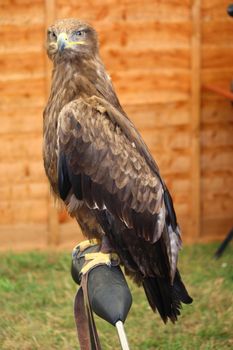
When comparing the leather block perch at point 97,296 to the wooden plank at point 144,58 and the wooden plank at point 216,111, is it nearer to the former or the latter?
the wooden plank at point 144,58

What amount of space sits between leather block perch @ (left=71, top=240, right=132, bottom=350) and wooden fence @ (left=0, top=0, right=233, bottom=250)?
3600mm

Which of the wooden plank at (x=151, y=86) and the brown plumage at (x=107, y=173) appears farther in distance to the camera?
the wooden plank at (x=151, y=86)

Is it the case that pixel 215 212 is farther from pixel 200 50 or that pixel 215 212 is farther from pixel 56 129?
pixel 56 129

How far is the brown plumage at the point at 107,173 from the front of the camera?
4.43 metres

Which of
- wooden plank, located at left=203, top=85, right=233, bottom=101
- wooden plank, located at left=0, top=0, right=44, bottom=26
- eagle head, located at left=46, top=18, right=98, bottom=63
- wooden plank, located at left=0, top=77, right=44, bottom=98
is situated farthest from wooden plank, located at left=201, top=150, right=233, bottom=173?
eagle head, located at left=46, top=18, right=98, bottom=63

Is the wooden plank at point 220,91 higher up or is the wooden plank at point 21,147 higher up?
the wooden plank at point 220,91

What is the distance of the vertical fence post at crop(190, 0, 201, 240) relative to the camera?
793 cm

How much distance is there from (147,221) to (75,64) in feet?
2.79

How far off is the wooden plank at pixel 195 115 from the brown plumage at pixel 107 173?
338 cm

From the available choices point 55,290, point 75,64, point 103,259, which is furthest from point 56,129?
point 55,290

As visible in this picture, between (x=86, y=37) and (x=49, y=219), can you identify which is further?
(x=49, y=219)

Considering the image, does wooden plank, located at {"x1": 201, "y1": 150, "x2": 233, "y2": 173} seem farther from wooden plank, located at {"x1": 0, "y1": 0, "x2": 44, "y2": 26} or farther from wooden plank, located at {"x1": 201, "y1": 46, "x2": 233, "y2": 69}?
wooden plank, located at {"x1": 0, "y1": 0, "x2": 44, "y2": 26}

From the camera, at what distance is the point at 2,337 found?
638 cm

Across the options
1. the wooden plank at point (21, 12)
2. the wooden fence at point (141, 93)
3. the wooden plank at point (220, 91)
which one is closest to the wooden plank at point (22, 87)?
the wooden fence at point (141, 93)
